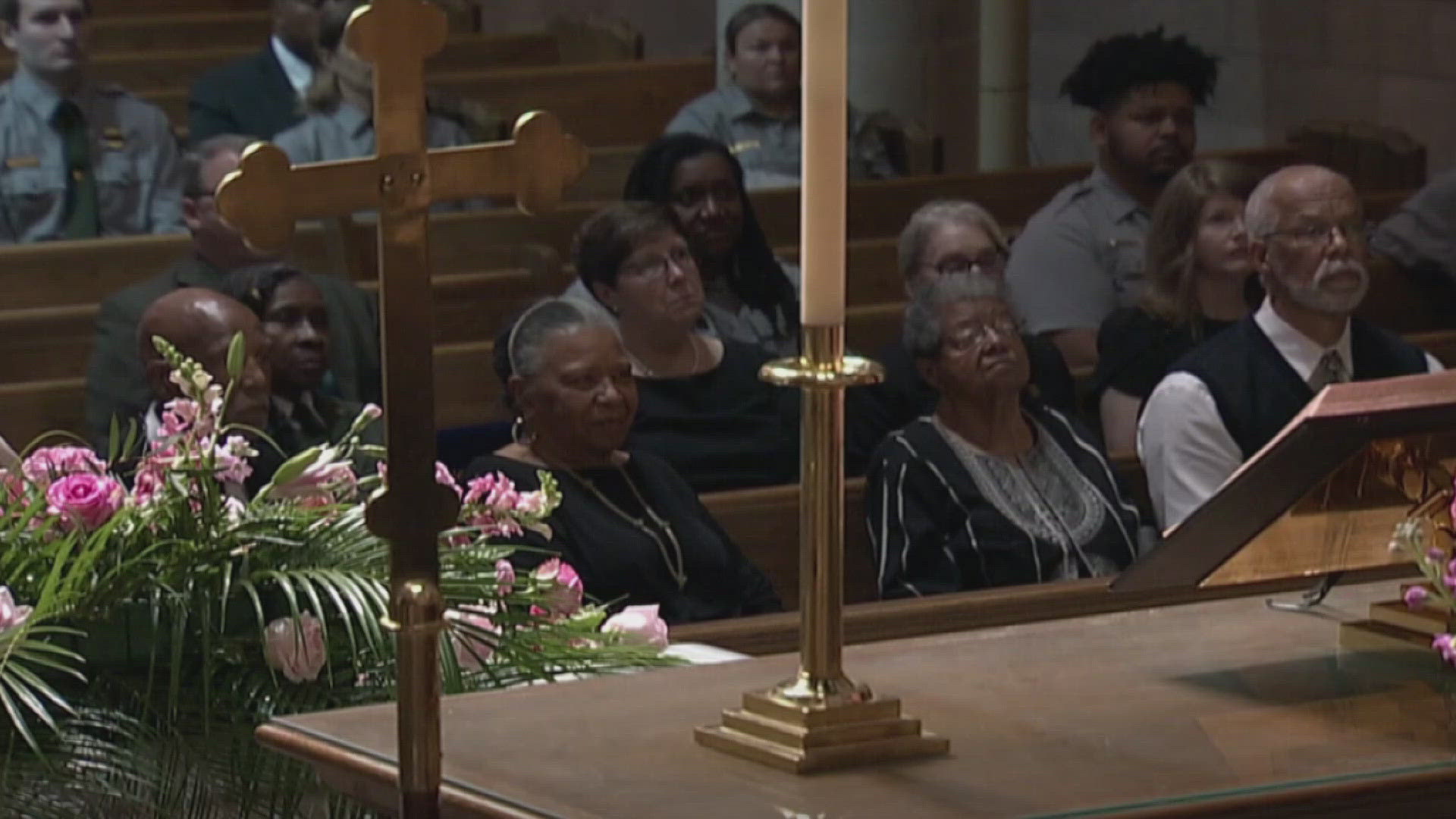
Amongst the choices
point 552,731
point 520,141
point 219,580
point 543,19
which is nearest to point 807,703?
point 552,731

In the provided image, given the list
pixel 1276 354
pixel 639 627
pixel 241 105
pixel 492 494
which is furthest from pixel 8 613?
pixel 241 105

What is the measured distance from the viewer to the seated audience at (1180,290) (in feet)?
18.6

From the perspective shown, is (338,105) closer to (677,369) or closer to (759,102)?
(759,102)

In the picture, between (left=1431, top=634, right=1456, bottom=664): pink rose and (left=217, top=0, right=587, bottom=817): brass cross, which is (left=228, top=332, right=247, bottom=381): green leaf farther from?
(left=1431, top=634, right=1456, bottom=664): pink rose

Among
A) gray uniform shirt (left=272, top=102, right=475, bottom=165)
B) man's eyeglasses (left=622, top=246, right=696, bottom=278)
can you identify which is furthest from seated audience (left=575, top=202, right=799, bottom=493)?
gray uniform shirt (left=272, top=102, right=475, bottom=165)

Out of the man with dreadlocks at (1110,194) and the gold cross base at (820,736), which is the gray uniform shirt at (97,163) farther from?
the gold cross base at (820,736)

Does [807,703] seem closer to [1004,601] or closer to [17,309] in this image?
[1004,601]

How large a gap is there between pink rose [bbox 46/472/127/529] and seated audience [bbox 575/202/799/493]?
2.75 metres

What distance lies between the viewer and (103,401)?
5184 mm

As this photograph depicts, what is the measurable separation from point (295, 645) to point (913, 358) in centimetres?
292

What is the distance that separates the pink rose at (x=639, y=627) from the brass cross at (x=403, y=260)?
873mm

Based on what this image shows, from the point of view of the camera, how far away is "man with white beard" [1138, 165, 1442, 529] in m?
5.06

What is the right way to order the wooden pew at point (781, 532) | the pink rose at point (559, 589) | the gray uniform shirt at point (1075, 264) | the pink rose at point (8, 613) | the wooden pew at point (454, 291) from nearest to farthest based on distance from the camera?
the pink rose at point (8, 613)
the pink rose at point (559, 589)
the wooden pew at point (781, 532)
the wooden pew at point (454, 291)
the gray uniform shirt at point (1075, 264)

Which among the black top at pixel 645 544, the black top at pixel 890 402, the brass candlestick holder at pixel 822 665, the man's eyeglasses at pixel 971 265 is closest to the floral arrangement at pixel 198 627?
the brass candlestick holder at pixel 822 665
